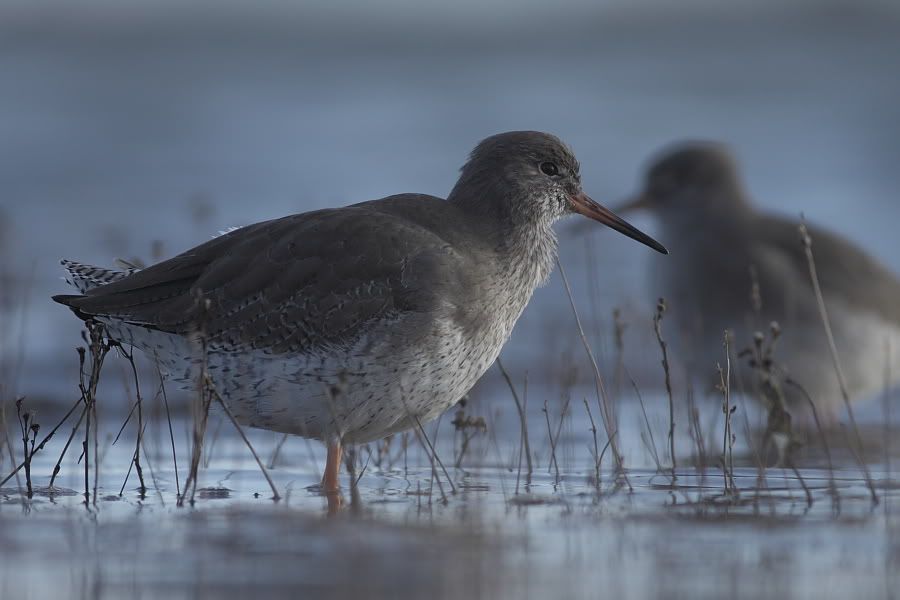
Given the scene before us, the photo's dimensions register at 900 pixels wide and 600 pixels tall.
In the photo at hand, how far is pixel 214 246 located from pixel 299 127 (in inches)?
734

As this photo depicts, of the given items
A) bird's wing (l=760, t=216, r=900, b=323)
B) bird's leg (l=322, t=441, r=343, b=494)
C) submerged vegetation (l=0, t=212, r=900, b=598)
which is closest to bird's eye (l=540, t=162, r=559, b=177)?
submerged vegetation (l=0, t=212, r=900, b=598)

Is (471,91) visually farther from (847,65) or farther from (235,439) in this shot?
(235,439)

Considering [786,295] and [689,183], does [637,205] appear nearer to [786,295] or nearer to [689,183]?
[689,183]

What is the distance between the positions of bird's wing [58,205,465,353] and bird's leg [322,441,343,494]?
1.77ft

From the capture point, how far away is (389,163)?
21156 mm

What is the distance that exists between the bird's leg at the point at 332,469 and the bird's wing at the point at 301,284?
54 centimetres

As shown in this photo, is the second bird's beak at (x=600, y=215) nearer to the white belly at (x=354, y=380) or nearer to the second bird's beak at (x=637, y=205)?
the white belly at (x=354, y=380)

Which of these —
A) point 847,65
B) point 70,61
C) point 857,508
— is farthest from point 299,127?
point 857,508

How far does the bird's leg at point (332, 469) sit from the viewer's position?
6449 mm

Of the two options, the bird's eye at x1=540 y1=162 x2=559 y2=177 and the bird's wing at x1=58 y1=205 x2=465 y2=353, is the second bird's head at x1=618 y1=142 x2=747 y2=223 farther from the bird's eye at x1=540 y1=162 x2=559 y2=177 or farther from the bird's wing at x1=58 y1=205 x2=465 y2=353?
the bird's wing at x1=58 y1=205 x2=465 y2=353

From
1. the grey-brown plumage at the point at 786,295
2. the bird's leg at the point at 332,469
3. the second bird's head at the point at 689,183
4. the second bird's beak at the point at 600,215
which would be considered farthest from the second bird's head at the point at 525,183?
the second bird's head at the point at 689,183

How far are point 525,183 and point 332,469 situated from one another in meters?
2.04

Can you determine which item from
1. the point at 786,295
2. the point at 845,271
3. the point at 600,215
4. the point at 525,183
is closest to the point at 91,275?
the point at 525,183

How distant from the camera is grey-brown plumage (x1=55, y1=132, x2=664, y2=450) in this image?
6277 mm
